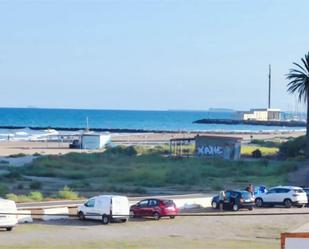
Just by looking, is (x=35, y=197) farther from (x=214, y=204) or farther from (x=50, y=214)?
(x=214, y=204)

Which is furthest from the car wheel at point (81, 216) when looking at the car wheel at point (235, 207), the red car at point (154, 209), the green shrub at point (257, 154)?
the green shrub at point (257, 154)

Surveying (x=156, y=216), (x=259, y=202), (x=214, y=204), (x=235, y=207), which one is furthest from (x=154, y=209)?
(x=259, y=202)

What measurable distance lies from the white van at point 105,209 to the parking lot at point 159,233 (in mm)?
410

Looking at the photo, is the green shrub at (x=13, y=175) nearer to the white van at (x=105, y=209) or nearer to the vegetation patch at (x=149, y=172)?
the vegetation patch at (x=149, y=172)

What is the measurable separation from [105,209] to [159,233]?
5102mm

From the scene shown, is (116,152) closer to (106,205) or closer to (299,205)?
(299,205)

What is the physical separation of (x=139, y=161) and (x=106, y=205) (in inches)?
2044

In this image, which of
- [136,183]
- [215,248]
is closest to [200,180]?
[136,183]

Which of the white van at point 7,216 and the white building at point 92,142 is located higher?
the white building at point 92,142

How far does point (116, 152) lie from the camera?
107625mm

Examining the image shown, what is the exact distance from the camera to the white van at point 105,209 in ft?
138

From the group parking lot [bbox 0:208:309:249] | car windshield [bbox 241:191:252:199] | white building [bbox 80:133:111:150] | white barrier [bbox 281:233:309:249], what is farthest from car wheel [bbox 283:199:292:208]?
white building [bbox 80:133:111:150]

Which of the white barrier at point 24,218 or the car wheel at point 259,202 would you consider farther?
the car wheel at point 259,202

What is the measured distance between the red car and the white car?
10.1 m
